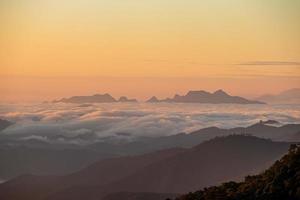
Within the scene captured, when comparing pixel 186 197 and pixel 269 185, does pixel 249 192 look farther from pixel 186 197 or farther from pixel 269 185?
pixel 186 197

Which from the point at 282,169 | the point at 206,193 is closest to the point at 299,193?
the point at 282,169

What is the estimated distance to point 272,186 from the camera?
65562mm

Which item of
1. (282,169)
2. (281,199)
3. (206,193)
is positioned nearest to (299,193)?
(281,199)

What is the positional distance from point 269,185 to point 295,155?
19.1 feet

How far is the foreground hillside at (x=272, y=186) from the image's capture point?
63.6 meters

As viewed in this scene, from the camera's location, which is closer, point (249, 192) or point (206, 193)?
point (249, 192)

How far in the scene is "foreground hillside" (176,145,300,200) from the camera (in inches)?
2502

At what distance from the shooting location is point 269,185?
218 feet

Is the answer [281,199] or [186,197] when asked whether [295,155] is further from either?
[186,197]

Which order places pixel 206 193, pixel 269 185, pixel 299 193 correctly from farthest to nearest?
pixel 206 193 < pixel 269 185 < pixel 299 193

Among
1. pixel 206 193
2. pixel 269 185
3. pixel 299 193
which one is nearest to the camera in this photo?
pixel 299 193

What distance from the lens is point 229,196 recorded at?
228ft

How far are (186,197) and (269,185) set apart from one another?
48.6 ft

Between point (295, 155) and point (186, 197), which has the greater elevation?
point (295, 155)
